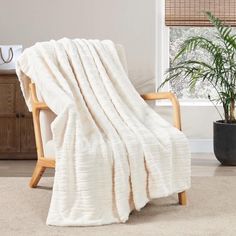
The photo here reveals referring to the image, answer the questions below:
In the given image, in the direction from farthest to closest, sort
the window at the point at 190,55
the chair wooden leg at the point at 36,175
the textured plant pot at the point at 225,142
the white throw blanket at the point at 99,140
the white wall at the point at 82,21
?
the window at the point at 190,55
the white wall at the point at 82,21
the textured plant pot at the point at 225,142
the chair wooden leg at the point at 36,175
the white throw blanket at the point at 99,140

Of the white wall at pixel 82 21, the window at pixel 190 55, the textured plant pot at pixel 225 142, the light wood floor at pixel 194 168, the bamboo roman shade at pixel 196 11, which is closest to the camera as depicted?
the light wood floor at pixel 194 168

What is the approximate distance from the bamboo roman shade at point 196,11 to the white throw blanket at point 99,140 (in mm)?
1429

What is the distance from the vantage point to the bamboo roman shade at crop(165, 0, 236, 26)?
170 inches

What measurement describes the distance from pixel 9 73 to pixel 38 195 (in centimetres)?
130

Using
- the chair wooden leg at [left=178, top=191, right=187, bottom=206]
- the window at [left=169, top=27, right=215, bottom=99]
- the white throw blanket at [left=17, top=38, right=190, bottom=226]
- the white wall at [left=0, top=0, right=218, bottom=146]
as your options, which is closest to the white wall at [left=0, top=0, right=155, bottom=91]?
the white wall at [left=0, top=0, right=218, bottom=146]

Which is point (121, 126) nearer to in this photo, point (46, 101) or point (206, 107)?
point (46, 101)

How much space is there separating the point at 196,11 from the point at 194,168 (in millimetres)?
1364

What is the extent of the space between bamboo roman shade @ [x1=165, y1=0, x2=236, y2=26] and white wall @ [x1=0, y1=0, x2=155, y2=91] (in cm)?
21

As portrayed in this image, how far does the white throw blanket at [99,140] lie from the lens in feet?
7.88

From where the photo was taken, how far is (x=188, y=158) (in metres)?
2.74

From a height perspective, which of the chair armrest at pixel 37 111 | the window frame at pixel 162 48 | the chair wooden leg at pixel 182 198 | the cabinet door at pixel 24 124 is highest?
the window frame at pixel 162 48

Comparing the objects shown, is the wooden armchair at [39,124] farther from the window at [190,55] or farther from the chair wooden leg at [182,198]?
the window at [190,55]

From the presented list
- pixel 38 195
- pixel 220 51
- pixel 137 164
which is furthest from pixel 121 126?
pixel 220 51

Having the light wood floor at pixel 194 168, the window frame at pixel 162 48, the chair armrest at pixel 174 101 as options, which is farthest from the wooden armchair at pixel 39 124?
the window frame at pixel 162 48
